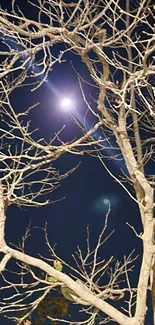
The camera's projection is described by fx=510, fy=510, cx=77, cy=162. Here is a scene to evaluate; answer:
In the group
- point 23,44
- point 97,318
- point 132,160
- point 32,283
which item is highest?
point 23,44

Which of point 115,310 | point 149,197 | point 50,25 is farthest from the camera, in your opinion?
point 50,25

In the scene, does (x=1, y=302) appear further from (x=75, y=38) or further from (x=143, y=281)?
(x=75, y=38)

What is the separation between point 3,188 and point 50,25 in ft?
4.94

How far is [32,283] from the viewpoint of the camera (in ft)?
14.6

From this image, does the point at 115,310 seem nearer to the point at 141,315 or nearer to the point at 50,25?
the point at 141,315

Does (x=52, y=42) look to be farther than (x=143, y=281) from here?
Yes

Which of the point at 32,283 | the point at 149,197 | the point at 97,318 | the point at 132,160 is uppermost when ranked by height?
the point at 132,160

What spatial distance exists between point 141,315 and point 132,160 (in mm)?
1375

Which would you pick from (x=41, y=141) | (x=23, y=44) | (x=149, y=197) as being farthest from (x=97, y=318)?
(x=23, y=44)

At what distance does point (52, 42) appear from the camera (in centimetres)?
459

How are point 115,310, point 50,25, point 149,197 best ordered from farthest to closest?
point 50,25
point 149,197
point 115,310

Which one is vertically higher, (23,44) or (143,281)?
(23,44)

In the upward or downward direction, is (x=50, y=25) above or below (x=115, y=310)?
above

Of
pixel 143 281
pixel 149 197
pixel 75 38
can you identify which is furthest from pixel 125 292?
pixel 75 38
